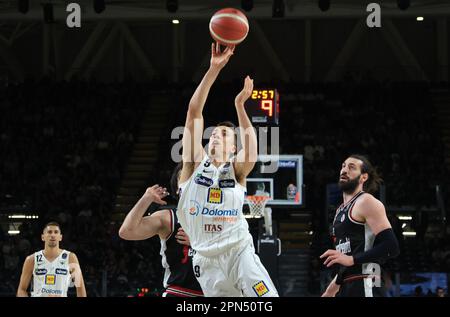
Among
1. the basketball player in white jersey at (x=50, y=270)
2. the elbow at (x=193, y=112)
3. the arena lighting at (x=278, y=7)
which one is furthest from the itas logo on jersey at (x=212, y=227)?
the arena lighting at (x=278, y=7)

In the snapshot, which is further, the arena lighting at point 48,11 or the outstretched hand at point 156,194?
the arena lighting at point 48,11

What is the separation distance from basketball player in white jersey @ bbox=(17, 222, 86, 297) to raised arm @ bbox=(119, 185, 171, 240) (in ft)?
9.54

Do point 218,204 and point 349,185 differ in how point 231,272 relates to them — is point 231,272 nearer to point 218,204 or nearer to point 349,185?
point 218,204

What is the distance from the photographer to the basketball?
6.62 m

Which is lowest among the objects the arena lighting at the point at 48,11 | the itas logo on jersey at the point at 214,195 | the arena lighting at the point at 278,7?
the itas logo on jersey at the point at 214,195

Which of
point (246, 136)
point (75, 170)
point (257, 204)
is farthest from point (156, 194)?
point (75, 170)

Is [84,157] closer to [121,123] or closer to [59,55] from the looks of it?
[121,123]

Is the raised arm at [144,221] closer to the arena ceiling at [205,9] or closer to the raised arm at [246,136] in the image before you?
the raised arm at [246,136]

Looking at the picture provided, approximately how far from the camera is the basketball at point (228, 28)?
6621mm

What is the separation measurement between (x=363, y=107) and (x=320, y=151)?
10.3ft

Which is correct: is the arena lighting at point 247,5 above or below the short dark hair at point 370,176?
above

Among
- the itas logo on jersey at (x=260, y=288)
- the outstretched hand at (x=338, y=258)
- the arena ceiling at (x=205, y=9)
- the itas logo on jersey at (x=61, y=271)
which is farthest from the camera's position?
the arena ceiling at (x=205, y=9)

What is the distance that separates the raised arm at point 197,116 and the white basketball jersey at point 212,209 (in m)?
0.07

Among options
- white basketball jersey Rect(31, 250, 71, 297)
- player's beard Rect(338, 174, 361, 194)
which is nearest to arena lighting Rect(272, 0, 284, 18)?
white basketball jersey Rect(31, 250, 71, 297)
